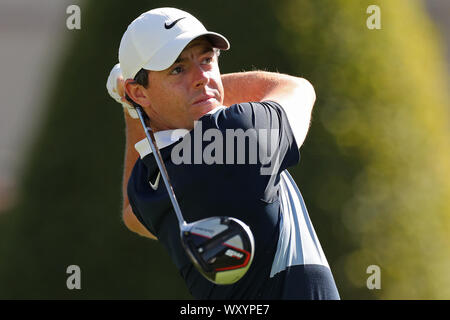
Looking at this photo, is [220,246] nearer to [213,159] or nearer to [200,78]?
[213,159]

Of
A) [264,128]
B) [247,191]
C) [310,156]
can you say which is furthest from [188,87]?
[310,156]

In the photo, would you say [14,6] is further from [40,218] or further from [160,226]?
[160,226]

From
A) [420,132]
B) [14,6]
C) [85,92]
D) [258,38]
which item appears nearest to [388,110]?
[420,132]

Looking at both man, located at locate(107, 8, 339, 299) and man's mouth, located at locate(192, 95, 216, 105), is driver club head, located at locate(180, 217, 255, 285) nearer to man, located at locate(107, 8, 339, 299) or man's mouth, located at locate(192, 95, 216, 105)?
man, located at locate(107, 8, 339, 299)

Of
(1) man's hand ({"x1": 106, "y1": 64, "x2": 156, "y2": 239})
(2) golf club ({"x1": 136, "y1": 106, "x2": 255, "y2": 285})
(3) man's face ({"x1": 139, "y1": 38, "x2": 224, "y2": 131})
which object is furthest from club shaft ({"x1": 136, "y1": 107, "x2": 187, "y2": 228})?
(1) man's hand ({"x1": 106, "y1": 64, "x2": 156, "y2": 239})

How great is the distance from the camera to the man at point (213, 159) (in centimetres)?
251

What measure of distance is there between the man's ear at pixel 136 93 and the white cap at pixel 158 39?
3cm

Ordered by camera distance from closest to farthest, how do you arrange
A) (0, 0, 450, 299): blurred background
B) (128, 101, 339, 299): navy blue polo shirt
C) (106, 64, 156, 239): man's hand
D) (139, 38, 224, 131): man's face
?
(128, 101, 339, 299): navy blue polo shirt < (139, 38, 224, 131): man's face < (106, 64, 156, 239): man's hand < (0, 0, 450, 299): blurred background

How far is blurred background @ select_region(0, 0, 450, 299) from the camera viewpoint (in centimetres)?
433

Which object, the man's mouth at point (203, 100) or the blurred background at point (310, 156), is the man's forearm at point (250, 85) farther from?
the blurred background at point (310, 156)

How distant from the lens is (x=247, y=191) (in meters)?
2.51

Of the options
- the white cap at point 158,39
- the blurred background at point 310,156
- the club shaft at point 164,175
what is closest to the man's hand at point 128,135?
the white cap at point 158,39
